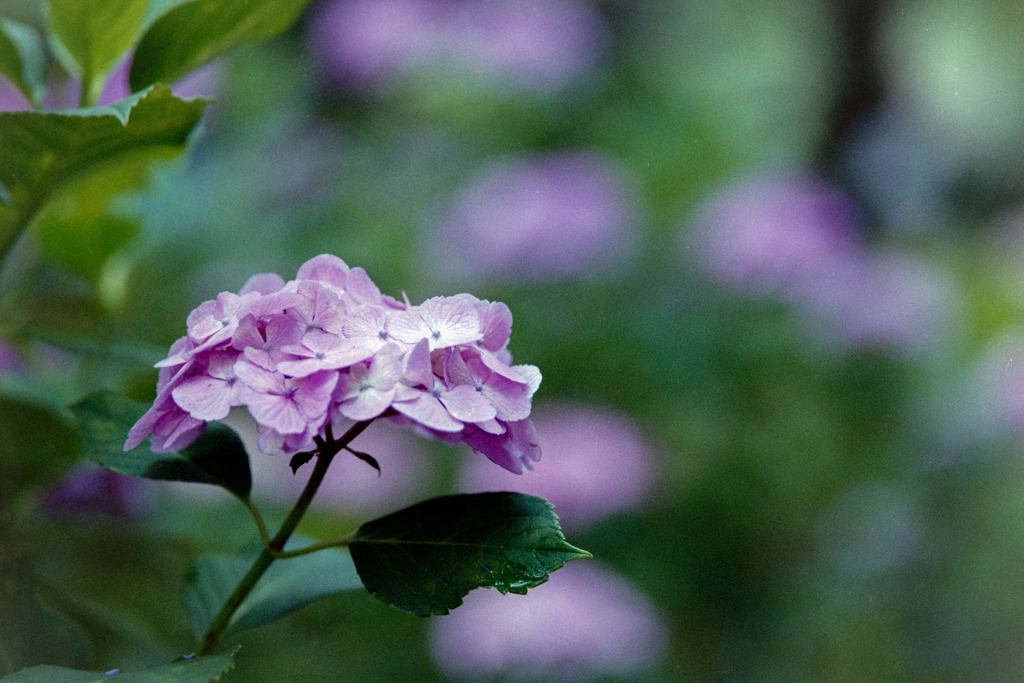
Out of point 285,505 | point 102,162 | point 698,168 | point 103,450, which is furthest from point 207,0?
point 698,168

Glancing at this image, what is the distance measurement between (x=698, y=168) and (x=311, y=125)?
0.65 meters

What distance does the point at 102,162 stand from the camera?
41cm

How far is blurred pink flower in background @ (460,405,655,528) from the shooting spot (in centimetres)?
103

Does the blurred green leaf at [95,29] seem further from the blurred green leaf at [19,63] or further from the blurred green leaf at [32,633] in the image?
the blurred green leaf at [32,633]

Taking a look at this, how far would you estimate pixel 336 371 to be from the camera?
0.30 metres

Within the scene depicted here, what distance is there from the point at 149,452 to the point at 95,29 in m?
0.21

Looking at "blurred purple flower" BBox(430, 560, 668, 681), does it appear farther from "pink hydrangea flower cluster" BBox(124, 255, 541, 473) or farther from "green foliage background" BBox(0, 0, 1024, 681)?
"pink hydrangea flower cluster" BBox(124, 255, 541, 473)

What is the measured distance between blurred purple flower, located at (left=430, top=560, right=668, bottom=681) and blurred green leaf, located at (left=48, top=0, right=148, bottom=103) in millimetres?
630

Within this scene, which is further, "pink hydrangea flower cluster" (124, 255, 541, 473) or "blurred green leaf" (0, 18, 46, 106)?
"blurred green leaf" (0, 18, 46, 106)

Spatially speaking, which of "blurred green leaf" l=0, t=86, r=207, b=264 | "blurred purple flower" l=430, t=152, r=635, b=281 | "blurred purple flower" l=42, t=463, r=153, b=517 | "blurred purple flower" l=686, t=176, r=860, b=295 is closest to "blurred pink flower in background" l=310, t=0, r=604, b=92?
"blurred purple flower" l=430, t=152, r=635, b=281

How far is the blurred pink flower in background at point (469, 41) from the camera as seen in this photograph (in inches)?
51.8

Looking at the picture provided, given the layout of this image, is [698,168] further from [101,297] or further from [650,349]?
[101,297]

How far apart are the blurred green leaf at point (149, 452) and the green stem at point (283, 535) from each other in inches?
1.2

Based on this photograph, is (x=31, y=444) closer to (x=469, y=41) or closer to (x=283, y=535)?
(x=283, y=535)
